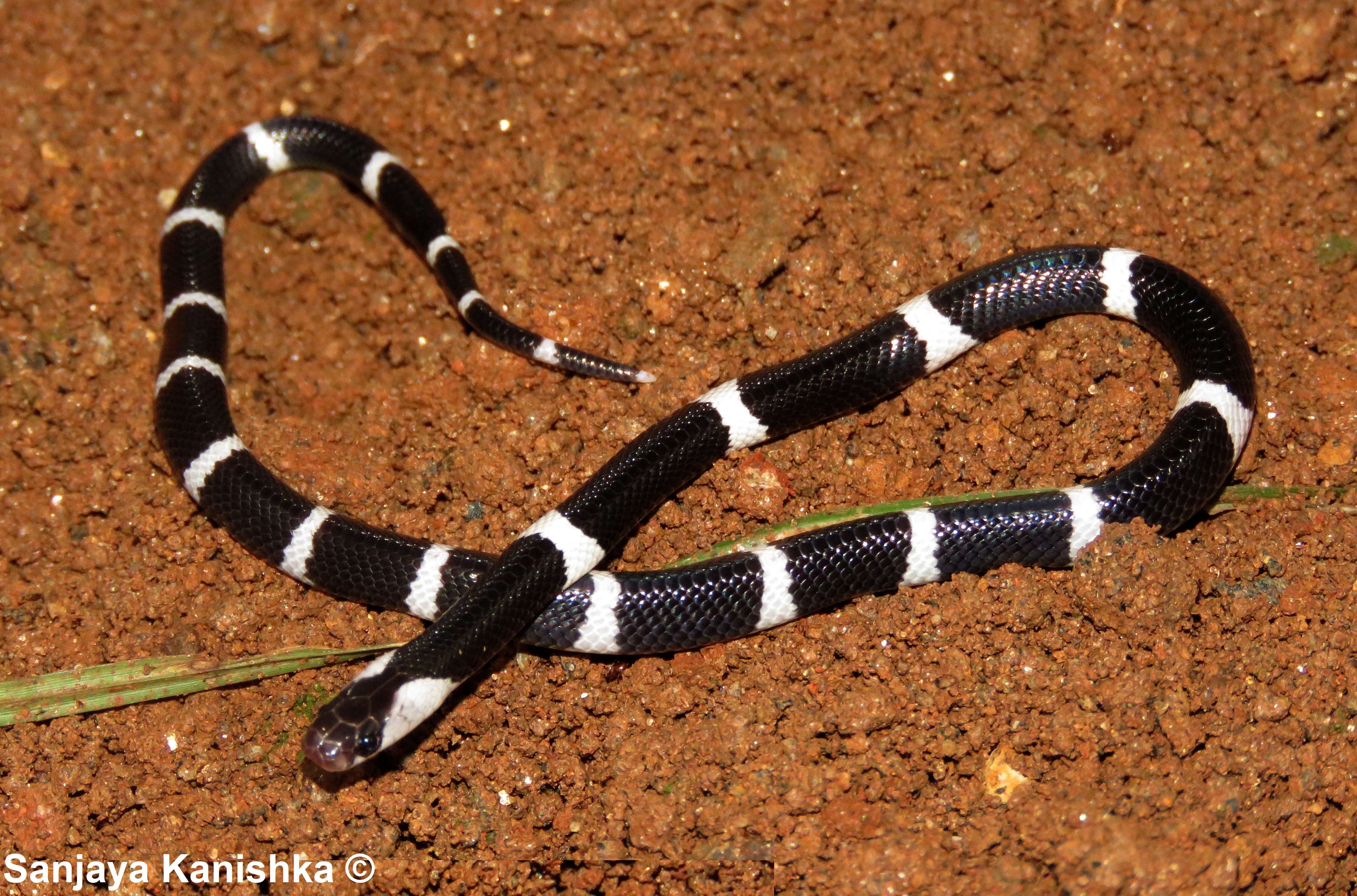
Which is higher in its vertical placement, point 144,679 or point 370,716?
point 144,679

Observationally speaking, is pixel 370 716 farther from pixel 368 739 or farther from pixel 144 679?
→ pixel 144 679

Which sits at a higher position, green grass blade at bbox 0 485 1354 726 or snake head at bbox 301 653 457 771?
green grass blade at bbox 0 485 1354 726

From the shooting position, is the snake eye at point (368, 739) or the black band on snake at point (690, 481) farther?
the black band on snake at point (690, 481)

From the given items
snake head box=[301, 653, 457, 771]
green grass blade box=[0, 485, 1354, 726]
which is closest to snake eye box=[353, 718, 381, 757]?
snake head box=[301, 653, 457, 771]

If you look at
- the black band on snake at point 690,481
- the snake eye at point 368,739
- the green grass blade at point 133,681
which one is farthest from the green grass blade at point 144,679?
the snake eye at point 368,739

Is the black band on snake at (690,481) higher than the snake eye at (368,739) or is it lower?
higher

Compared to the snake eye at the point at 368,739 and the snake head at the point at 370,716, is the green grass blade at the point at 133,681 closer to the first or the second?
the snake head at the point at 370,716

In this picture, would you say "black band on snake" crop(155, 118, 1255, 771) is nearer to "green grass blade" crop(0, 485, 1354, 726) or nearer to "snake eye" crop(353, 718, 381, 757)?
"snake eye" crop(353, 718, 381, 757)

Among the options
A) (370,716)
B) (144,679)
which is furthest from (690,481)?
(144,679)
